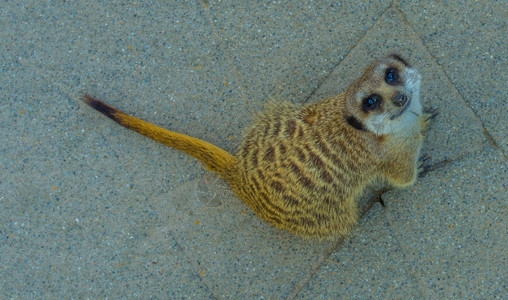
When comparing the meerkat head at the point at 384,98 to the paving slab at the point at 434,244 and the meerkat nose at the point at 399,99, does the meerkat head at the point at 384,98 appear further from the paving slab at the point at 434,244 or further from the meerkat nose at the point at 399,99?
the paving slab at the point at 434,244

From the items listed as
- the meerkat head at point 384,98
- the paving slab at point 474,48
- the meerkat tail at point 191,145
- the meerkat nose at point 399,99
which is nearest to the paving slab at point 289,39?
the paving slab at point 474,48

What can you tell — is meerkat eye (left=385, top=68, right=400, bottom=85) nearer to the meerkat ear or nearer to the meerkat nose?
the meerkat nose

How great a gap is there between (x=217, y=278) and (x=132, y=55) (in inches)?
72.6

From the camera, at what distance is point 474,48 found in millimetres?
3002

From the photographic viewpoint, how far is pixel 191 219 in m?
3.00

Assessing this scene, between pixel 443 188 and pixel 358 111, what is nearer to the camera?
pixel 358 111

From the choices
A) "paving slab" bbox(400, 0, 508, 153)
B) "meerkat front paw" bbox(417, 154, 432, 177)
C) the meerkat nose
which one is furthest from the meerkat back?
"paving slab" bbox(400, 0, 508, 153)

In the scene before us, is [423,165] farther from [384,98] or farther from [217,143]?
[217,143]

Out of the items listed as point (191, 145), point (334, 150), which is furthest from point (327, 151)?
point (191, 145)

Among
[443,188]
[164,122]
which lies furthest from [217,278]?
[443,188]

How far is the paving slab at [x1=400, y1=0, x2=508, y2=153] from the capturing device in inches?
117

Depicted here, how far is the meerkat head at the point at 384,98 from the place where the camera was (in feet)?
6.82

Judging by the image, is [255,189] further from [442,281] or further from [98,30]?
[98,30]

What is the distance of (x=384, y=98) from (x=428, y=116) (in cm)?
103
